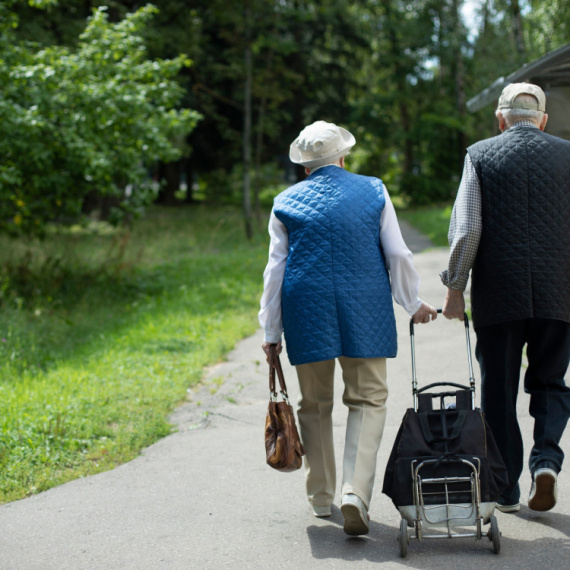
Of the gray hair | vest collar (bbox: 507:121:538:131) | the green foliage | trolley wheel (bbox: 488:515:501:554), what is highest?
the green foliage

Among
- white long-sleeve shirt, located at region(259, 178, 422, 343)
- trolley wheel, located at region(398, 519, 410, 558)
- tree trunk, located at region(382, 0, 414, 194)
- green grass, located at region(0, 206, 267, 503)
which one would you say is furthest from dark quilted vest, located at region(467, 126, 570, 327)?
tree trunk, located at region(382, 0, 414, 194)

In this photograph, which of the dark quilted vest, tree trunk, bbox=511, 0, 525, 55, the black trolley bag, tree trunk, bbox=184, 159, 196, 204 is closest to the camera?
the black trolley bag

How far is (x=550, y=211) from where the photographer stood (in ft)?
11.9

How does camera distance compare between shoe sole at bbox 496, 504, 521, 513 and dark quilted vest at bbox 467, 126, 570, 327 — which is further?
shoe sole at bbox 496, 504, 521, 513

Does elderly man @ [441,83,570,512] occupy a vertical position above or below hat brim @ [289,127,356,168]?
below

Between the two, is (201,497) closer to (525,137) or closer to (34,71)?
(525,137)

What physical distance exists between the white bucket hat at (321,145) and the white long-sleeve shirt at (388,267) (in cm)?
31

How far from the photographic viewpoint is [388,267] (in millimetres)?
3795

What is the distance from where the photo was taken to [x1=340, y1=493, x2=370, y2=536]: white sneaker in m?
3.49

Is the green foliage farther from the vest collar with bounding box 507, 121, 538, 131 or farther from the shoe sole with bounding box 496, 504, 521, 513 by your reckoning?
the shoe sole with bounding box 496, 504, 521, 513

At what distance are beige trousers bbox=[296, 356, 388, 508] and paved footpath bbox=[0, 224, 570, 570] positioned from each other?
0.26 metres

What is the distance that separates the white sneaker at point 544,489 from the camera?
12.0 feet

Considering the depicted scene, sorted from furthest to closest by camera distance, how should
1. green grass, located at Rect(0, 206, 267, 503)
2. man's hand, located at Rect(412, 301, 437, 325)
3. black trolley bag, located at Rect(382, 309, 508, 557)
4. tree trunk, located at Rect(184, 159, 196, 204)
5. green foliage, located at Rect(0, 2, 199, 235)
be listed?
tree trunk, located at Rect(184, 159, 196, 204) → green foliage, located at Rect(0, 2, 199, 235) → green grass, located at Rect(0, 206, 267, 503) → man's hand, located at Rect(412, 301, 437, 325) → black trolley bag, located at Rect(382, 309, 508, 557)

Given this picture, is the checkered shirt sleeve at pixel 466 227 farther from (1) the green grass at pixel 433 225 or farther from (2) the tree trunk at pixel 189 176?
(2) the tree trunk at pixel 189 176
